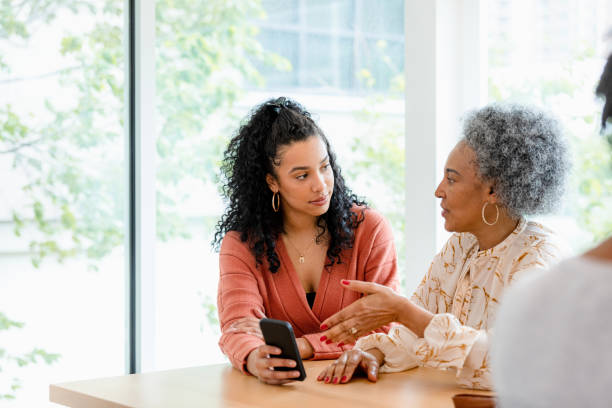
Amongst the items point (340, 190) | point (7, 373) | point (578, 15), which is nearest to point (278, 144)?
point (340, 190)

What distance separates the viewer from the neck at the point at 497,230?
187cm

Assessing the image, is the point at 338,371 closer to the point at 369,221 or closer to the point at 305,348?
the point at 305,348

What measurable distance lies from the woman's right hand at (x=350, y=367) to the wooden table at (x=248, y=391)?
0.07 ft

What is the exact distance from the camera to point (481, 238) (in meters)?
1.91

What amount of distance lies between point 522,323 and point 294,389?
42.0 inches

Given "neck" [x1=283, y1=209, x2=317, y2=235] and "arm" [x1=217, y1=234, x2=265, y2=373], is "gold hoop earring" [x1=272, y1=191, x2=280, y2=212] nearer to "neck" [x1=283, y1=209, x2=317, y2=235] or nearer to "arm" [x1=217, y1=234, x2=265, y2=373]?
"neck" [x1=283, y1=209, x2=317, y2=235]

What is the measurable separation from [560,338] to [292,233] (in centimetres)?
171

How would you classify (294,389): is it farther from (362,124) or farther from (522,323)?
(362,124)

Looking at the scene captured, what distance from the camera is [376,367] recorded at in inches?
71.1

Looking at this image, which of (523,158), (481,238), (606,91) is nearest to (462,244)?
(481,238)

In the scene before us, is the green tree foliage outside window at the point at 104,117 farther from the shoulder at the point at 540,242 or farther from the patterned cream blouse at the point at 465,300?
the shoulder at the point at 540,242

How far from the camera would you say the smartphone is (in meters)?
1.73

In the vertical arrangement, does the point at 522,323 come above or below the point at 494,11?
below

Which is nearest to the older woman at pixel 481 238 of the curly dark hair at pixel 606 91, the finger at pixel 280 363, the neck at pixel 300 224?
the finger at pixel 280 363
